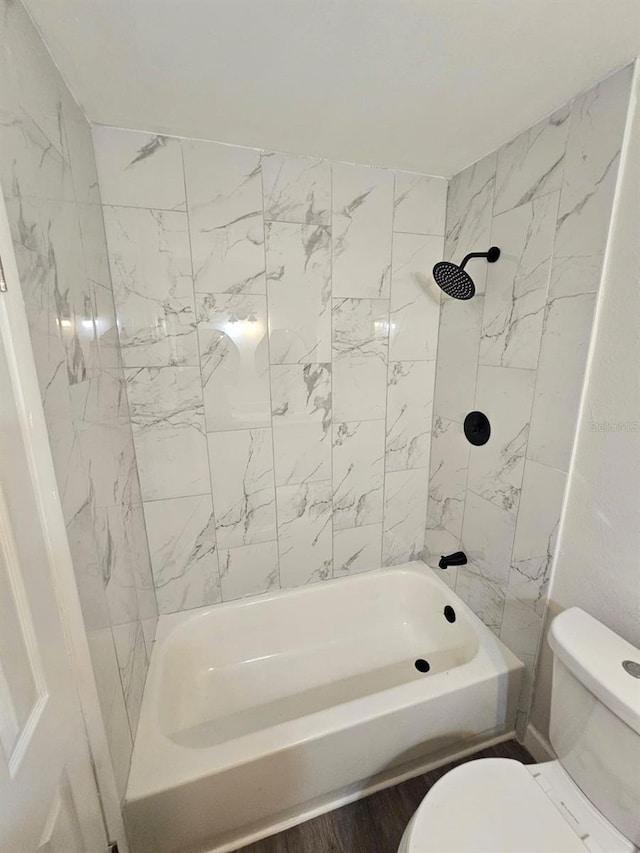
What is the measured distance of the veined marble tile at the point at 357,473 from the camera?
1758 millimetres

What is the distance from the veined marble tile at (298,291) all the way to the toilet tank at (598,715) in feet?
4.35

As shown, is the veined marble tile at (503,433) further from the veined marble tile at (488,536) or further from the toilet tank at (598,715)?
the toilet tank at (598,715)

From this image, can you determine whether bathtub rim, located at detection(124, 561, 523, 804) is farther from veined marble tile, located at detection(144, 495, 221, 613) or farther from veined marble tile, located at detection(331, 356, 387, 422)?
veined marble tile, located at detection(331, 356, 387, 422)

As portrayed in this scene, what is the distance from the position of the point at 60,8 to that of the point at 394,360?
1.47m

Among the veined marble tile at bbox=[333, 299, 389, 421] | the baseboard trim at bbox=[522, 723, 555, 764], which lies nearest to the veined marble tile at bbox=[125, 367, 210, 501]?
the veined marble tile at bbox=[333, 299, 389, 421]

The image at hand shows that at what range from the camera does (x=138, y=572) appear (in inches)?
53.2

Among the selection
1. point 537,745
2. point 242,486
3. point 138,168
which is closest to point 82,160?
point 138,168

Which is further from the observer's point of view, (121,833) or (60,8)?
(121,833)

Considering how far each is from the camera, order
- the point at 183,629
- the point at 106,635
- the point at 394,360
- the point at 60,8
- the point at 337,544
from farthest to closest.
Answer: the point at 337,544
the point at 394,360
the point at 183,629
the point at 106,635
the point at 60,8

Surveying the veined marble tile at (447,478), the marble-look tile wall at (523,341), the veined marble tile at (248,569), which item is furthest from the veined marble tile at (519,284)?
the veined marble tile at (248,569)

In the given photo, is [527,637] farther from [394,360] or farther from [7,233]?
[7,233]

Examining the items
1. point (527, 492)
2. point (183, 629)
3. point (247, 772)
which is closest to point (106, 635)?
point (247, 772)

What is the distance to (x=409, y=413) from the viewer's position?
182 cm

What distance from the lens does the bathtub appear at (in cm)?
106
